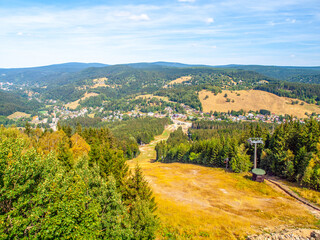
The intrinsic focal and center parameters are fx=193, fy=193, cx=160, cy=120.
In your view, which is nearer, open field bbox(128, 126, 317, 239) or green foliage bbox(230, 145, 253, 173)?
open field bbox(128, 126, 317, 239)

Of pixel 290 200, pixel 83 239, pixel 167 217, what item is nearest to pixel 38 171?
pixel 83 239

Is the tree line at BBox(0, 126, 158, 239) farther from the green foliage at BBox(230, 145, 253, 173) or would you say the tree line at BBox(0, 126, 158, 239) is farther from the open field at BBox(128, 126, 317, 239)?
the green foliage at BBox(230, 145, 253, 173)

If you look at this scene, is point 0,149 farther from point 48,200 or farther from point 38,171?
point 48,200

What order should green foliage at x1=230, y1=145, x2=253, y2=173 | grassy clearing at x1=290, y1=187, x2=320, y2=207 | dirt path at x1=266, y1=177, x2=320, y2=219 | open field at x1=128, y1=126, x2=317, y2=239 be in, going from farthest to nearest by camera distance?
green foliage at x1=230, y1=145, x2=253, y2=173 → grassy clearing at x1=290, y1=187, x2=320, y2=207 → dirt path at x1=266, y1=177, x2=320, y2=219 → open field at x1=128, y1=126, x2=317, y2=239

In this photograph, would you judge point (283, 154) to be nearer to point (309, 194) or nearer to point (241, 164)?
point (241, 164)

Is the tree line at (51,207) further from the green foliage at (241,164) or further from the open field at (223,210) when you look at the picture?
the green foliage at (241,164)

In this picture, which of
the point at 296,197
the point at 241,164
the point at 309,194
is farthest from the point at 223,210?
the point at 241,164

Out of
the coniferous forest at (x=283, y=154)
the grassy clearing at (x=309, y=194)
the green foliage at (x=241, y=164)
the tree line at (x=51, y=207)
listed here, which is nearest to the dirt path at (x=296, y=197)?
the grassy clearing at (x=309, y=194)

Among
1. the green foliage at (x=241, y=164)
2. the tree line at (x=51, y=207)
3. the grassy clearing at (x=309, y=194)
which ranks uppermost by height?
the tree line at (x=51, y=207)

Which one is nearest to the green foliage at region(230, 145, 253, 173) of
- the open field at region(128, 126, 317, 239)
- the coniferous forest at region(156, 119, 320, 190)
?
the coniferous forest at region(156, 119, 320, 190)
